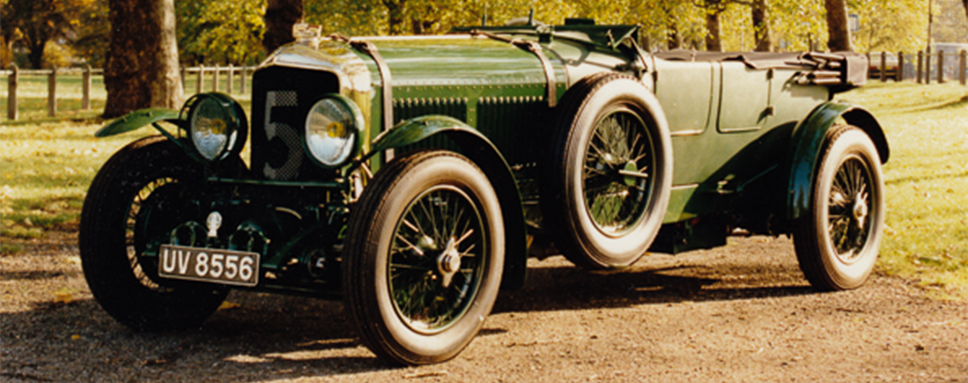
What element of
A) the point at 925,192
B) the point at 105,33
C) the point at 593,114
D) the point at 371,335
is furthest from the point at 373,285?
the point at 105,33

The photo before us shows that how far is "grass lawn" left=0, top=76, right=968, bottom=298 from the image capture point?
6.82 meters

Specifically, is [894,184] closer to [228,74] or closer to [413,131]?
[413,131]

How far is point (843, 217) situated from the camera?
6070mm

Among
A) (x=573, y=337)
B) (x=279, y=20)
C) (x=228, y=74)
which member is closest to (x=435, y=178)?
(x=573, y=337)

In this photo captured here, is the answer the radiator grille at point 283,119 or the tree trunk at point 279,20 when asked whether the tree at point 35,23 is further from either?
the radiator grille at point 283,119

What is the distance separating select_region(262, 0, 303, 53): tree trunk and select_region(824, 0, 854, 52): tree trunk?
9893 millimetres

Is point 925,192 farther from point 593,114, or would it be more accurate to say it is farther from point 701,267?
point 593,114

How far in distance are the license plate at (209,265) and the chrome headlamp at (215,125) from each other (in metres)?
0.50

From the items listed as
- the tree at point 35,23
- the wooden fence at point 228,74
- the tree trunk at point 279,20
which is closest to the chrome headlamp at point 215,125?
the wooden fence at point 228,74

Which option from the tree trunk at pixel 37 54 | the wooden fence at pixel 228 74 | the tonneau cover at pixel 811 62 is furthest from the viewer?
the tree trunk at pixel 37 54

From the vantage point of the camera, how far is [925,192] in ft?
32.7

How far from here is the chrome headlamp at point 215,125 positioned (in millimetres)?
4613

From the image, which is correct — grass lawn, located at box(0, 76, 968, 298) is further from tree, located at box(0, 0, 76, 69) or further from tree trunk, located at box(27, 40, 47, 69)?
tree trunk, located at box(27, 40, 47, 69)

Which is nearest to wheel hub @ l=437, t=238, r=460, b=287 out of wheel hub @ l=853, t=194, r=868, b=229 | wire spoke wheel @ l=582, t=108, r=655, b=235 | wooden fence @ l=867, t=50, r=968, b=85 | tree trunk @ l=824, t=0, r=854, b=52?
wire spoke wheel @ l=582, t=108, r=655, b=235
